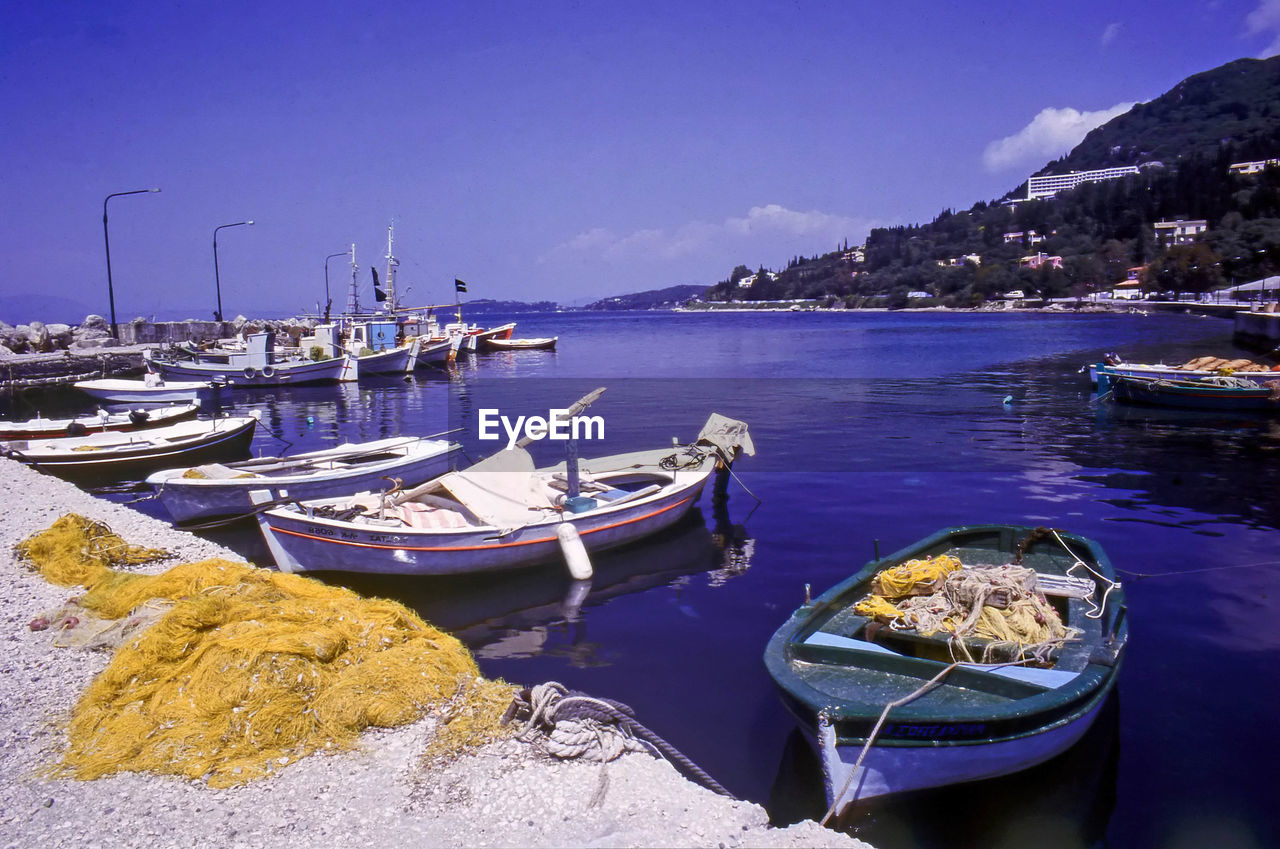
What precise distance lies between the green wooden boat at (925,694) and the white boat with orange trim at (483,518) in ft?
18.2

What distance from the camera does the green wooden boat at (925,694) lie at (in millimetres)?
6055

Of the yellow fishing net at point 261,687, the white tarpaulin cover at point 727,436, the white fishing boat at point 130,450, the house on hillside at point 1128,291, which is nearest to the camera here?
the yellow fishing net at point 261,687

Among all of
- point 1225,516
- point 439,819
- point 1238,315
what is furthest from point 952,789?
point 1238,315

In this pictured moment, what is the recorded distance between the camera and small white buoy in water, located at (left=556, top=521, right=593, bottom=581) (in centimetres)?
1237

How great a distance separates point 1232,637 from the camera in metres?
10.2

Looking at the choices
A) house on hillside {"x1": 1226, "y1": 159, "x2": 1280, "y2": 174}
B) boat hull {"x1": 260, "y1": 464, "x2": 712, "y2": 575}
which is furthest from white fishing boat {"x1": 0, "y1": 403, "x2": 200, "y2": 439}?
house on hillside {"x1": 1226, "y1": 159, "x2": 1280, "y2": 174}

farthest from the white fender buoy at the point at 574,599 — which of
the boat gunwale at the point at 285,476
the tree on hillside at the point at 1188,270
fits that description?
the tree on hillside at the point at 1188,270

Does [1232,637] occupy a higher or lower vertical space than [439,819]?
lower

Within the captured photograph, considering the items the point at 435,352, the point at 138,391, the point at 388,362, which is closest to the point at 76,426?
the point at 138,391

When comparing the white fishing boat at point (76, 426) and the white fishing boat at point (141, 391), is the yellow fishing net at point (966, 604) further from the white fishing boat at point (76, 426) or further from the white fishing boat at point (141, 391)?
the white fishing boat at point (141, 391)

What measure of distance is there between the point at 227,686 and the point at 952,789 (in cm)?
636

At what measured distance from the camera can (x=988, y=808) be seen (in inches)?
267

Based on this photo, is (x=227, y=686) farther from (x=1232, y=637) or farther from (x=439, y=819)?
(x=1232, y=637)

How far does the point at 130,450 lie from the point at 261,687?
17.0m
